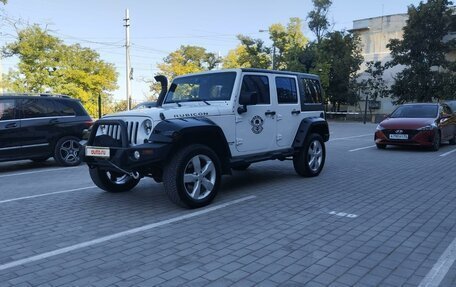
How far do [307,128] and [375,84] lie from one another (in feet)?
102

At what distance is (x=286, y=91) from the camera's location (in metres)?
7.49

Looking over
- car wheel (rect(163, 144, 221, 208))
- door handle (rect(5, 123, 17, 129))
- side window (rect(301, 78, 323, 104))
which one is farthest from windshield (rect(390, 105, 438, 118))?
door handle (rect(5, 123, 17, 129))

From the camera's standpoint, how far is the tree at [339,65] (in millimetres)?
33938

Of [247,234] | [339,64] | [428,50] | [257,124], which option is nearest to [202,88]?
[257,124]

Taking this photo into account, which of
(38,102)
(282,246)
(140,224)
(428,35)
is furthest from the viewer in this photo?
(428,35)

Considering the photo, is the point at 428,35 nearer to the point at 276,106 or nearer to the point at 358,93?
the point at 358,93

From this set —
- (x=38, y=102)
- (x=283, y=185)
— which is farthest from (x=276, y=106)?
(x=38, y=102)

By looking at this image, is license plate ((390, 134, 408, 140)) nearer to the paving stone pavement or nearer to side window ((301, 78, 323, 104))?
the paving stone pavement

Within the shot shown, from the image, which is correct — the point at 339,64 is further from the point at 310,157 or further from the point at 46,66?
the point at 310,157

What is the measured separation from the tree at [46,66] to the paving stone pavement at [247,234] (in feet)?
73.8

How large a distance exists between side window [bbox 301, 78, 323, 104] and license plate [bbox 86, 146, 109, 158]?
417cm

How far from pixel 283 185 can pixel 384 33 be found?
127ft

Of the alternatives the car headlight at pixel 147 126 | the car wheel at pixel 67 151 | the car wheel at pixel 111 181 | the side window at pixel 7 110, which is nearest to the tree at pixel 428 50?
the car wheel at pixel 67 151

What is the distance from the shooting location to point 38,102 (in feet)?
31.7
